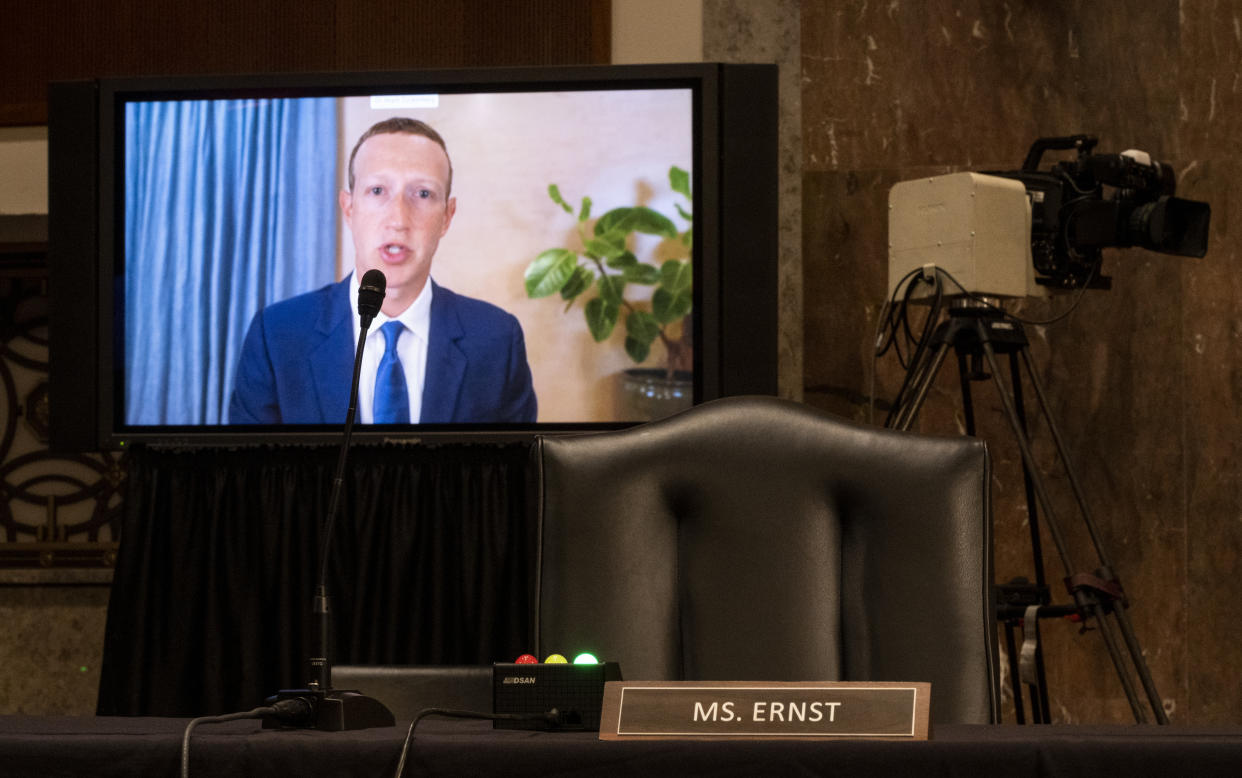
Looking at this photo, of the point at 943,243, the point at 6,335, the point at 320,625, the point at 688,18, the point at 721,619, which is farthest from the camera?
the point at 6,335

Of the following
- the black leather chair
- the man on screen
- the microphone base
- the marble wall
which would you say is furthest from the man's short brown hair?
the microphone base

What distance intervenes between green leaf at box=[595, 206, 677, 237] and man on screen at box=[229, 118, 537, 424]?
1.06ft

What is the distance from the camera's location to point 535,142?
3.12 metres

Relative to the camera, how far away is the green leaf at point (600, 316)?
10.2 ft

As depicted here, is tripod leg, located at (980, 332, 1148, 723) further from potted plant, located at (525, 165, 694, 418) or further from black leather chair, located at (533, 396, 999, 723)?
black leather chair, located at (533, 396, 999, 723)

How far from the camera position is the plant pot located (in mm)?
3068

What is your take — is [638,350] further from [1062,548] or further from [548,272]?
[1062,548]

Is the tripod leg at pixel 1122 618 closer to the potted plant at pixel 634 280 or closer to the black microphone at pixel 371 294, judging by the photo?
the potted plant at pixel 634 280

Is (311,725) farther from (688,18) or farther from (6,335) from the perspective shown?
(6,335)

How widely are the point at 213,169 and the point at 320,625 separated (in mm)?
2157

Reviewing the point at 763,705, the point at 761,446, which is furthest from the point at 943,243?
the point at 763,705

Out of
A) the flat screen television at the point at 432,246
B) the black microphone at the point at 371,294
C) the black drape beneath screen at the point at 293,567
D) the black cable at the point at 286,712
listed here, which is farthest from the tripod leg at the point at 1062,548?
the black cable at the point at 286,712

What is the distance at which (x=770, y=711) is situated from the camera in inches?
38.5

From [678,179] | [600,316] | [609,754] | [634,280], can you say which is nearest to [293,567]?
[600,316]
